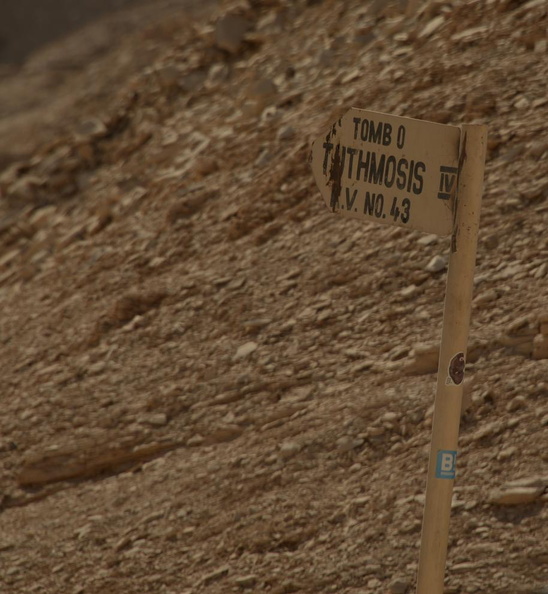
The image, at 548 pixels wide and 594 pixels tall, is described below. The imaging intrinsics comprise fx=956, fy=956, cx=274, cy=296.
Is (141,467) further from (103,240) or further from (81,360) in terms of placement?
(103,240)

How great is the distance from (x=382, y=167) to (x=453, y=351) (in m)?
0.55

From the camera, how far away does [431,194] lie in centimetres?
265

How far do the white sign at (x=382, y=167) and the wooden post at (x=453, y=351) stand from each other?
0.23 ft

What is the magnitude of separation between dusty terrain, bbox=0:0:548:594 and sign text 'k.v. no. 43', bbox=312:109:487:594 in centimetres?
96

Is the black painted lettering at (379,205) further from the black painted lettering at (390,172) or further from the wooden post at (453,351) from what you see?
the wooden post at (453,351)

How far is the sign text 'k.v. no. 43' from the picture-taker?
2627 mm

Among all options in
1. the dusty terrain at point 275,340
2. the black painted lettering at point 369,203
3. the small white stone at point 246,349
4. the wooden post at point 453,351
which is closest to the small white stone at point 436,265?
the dusty terrain at point 275,340

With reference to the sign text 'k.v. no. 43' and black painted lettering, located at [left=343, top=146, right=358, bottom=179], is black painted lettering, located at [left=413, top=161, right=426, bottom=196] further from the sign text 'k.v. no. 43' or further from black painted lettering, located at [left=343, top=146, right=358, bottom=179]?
black painted lettering, located at [left=343, top=146, right=358, bottom=179]

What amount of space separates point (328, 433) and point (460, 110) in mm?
2318

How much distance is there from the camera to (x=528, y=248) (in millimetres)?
4594

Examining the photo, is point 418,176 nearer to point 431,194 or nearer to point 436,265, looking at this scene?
point 431,194

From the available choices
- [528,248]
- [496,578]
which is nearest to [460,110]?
[528,248]

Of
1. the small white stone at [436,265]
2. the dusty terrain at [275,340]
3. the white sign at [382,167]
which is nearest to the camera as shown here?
the white sign at [382,167]

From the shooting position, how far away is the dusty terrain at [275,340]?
390 centimetres
